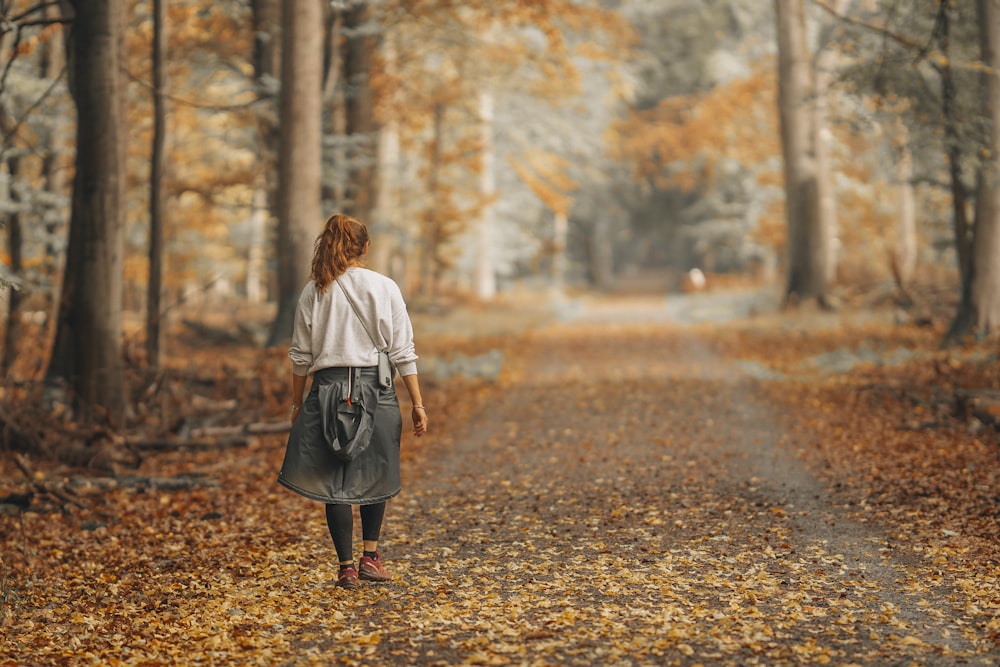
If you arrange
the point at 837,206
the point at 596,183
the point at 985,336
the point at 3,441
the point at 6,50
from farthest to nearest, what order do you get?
the point at 596,183
the point at 837,206
the point at 985,336
the point at 6,50
the point at 3,441

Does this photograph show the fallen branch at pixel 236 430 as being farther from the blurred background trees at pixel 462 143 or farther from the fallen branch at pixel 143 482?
the fallen branch at pixel 143 482

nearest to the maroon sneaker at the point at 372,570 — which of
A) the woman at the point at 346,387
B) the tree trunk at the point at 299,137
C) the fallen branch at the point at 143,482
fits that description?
the woman at the point at 346,387

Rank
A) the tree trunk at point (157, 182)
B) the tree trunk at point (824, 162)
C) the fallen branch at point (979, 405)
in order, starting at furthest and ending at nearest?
the tree trunk at point (824, 162) → the tree trunk at point (157, 182) → the fallen branch at point (979, 405)

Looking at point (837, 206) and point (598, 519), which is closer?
point (598, 519)

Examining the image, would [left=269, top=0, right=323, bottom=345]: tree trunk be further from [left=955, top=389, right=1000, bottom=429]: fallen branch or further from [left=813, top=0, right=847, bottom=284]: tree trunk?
[left=813, top=0, right=847, bottom=284]: tree trunk

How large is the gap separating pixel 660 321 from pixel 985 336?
12148 millimetres

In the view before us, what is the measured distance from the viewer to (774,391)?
12875mm

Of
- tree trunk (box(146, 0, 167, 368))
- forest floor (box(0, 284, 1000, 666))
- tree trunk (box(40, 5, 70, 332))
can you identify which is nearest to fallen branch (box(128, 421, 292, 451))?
forest floor (box(0, 284, 1000, 666))

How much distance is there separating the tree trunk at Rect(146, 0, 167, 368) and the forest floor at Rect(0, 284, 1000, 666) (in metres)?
0.60

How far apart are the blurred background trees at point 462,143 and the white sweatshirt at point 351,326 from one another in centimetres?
445

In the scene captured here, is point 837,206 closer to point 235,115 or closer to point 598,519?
point 235,115

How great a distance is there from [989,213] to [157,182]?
34.0ft

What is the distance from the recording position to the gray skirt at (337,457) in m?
5.41

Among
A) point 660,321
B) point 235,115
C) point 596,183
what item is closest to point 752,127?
point 660,321
